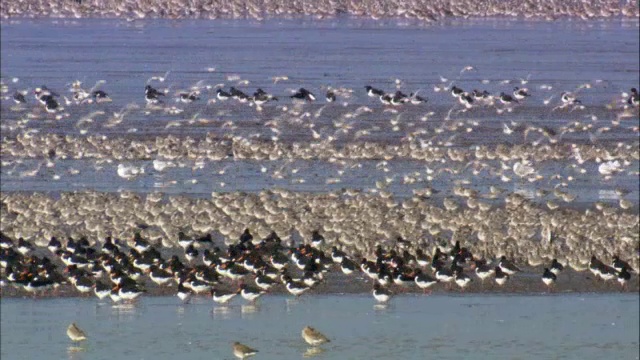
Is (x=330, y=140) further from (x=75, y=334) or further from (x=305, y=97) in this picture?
(x=75, y=334)

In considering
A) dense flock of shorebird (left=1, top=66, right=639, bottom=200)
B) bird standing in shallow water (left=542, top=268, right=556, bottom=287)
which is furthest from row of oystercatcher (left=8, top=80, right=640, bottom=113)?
bird standing in shallow water (left=542, top=268, right=556, bottom=287)

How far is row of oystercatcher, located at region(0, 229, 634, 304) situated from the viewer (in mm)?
14695

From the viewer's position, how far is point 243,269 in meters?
15.2

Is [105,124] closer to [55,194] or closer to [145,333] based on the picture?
[55,194]

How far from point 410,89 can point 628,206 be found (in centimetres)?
1212

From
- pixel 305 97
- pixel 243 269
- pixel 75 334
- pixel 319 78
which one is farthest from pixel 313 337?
pixel 319 78

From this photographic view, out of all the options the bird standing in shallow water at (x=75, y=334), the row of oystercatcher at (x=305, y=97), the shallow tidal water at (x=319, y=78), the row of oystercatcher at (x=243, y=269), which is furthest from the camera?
the row of oystercatcher at (x=305, y=97)

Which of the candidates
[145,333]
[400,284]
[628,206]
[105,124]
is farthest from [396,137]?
[145,333]

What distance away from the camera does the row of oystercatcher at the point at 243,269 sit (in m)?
14.7

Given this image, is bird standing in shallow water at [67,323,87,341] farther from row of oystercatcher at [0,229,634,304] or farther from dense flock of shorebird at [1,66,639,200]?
dense flock of shorebird at [1,66,639,200]

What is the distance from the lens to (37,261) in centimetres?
1528

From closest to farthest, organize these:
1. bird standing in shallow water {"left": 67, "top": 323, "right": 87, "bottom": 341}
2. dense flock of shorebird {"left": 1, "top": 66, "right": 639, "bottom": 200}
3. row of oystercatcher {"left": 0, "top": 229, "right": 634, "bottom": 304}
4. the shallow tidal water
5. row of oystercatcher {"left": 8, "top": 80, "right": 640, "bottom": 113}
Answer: bird standing in shallow water {"left": 67, "top": 323, "right": 87, "bottom": 341} < row of oystercatcher {"left": 0, "top": 229, "right": 634, "bottom": 304} < the shallow tidal water < dense flock of shorebird {"left": 1, "top": 66, "right": 639, "bottom": 200} < row of oystercatcher {"left": 8, "top": 80, "right": 640, "bottom": 113}

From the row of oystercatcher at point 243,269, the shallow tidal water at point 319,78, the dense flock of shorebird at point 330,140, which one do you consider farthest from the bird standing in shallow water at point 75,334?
the dense flock of shorebird at point 330,140

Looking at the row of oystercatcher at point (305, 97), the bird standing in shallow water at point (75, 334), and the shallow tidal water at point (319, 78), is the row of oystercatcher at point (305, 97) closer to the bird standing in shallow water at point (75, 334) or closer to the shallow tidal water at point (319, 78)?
the shallow tidal water at point (319, 78)
